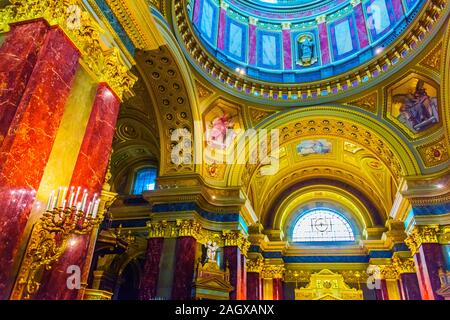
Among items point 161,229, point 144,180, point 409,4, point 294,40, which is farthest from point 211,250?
point 409,4

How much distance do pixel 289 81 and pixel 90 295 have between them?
39.2ft

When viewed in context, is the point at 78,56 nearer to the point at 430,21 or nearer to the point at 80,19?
the point at 80,19

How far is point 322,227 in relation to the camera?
21016mm

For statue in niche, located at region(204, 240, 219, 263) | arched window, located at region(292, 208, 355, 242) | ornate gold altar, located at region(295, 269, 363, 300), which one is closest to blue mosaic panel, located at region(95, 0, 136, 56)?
statue in niche, located at region(204, 240, 219, 263)

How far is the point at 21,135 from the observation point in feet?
14.0

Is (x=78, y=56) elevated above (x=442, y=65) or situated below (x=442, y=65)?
below

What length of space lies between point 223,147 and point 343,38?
770 cm

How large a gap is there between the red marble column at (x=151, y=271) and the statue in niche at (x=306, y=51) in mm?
10456

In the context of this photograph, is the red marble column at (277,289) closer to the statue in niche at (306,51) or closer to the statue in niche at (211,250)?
the statue in niche at (211,250)

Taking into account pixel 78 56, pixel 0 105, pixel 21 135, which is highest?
pixel 78 56

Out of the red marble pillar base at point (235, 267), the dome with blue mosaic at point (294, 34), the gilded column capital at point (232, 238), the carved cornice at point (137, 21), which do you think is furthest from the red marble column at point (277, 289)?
the carved cornice at point (137, 21)

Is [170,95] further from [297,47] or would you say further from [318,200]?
[318,200]
